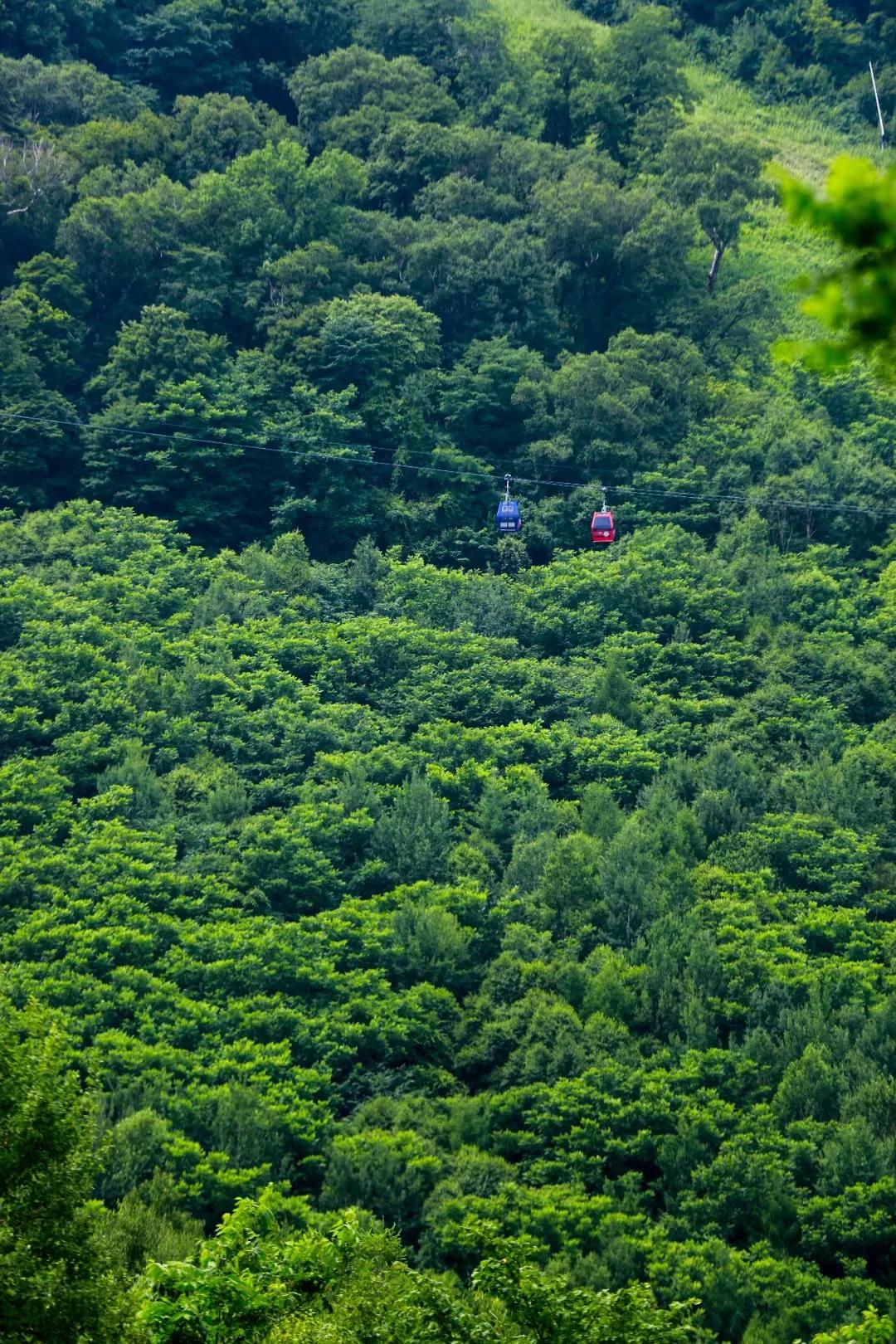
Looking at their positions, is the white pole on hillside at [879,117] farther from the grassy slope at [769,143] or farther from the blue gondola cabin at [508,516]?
the blue gondola cabin at [508,516]

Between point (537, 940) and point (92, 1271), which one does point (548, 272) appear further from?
point (92, 1271)

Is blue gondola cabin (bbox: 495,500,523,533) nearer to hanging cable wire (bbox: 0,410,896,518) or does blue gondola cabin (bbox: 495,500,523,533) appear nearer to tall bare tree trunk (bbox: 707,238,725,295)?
hanging cable wire (bbox: 0,410,896,518)

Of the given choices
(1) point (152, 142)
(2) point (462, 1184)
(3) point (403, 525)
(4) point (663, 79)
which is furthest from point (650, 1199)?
(4) point (663, 79)

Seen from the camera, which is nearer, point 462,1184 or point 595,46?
point 462,1184

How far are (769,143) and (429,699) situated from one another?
82.8ft

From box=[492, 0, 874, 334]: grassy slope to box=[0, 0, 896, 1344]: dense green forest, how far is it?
26 centimetres

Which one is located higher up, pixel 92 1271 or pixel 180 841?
pixel 92 1271

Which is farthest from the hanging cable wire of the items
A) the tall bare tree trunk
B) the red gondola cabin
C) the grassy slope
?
the tall bare tree trunk

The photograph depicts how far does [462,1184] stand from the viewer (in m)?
19.9

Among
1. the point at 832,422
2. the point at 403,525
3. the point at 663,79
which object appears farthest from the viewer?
the point at 663,79

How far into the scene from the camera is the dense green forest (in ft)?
62.2

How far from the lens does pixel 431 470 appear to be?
3444 cm

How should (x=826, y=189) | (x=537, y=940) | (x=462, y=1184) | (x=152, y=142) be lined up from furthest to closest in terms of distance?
(x=152, y=142) → (x=537, y=940) → (x=462, y=1184) → (x=826, y=189)

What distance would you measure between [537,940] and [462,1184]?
181 inches
